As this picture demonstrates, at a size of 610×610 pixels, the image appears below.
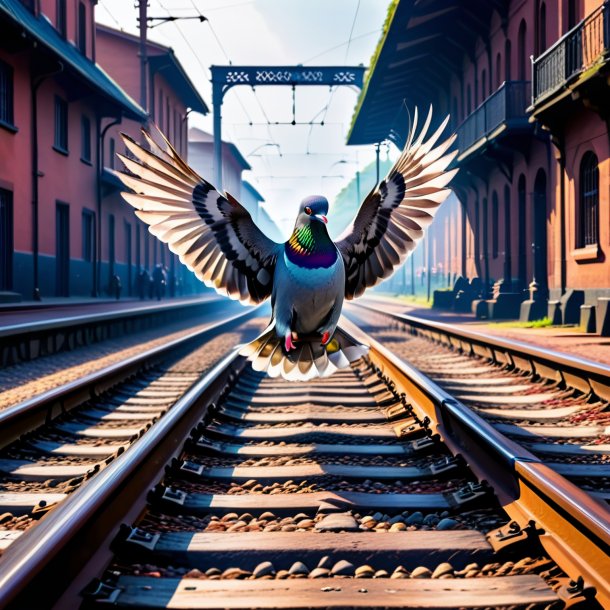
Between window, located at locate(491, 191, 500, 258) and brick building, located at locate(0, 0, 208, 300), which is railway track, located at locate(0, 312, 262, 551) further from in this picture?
window, located at locate(491, 191, 500, 258)

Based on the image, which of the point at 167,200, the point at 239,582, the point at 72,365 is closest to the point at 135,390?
the point at 72,365

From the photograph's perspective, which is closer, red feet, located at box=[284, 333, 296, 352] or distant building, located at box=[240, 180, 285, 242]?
red feet, located at box=[284, 333, 296, 352]

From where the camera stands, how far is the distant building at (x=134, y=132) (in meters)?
31.3

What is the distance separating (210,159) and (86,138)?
1807 inches

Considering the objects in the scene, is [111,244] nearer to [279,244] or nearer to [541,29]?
[541,29]

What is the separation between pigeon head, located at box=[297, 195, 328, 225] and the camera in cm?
408

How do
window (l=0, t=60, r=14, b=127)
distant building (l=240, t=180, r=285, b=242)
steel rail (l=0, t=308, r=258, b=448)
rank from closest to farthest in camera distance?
steel rail (l=0, t=308, r=258, b=448)
window (l=0, t=60, r=14, b=127)
distant building (l=240, t=180, r=285, b=242)

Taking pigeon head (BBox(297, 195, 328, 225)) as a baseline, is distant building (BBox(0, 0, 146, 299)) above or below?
above

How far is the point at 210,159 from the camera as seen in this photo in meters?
74.1

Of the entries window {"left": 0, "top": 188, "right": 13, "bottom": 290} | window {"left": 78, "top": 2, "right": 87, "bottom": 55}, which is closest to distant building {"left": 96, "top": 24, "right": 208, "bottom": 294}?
window {"left": 78, "top": 2, "right": 87, "bottom": 55}

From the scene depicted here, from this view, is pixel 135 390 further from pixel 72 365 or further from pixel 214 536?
pixel 214 536

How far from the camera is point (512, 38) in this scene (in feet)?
81.3

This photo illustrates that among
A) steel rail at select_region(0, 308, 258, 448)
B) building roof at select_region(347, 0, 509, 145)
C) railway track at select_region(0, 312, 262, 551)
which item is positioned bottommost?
railway track at select_region(0, 312, 262, 551)

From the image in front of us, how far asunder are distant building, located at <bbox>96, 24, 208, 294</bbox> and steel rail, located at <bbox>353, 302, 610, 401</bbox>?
701 inches
